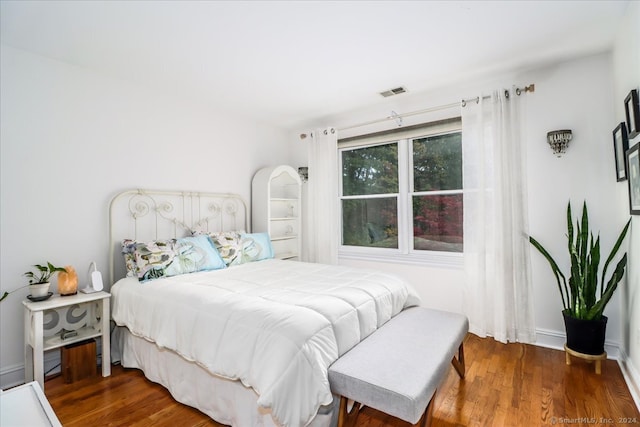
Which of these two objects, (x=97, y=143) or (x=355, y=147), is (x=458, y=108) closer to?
(x=355, y=147)

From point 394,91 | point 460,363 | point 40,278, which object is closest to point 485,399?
point 460,363

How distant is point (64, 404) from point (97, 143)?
1972 mm

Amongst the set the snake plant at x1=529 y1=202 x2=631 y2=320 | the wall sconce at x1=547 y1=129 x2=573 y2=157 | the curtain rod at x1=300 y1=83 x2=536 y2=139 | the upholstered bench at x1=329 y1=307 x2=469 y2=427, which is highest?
the curtain rod at x1=300 y1=83 x2=536 y2=139

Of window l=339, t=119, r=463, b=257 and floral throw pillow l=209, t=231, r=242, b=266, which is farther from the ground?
window l=339, t=119, r=463, b=257

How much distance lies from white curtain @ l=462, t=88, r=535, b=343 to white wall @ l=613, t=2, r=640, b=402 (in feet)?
1.97

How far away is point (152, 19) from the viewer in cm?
199

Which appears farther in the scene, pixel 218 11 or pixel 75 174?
pixel 75 174

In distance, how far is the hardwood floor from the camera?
1783 mm

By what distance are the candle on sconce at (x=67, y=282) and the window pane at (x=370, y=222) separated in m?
2.83

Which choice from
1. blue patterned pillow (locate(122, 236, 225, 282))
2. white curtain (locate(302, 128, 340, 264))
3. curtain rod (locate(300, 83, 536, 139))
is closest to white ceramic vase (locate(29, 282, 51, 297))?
blue patterned pillow (locate(122, 236, 225, 282))

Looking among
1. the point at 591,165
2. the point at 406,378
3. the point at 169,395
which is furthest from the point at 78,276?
the point at 591,165

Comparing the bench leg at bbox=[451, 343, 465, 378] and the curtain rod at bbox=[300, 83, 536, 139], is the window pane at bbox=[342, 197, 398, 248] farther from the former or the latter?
the bench leg at bbox=[451, 343, 465, 378]

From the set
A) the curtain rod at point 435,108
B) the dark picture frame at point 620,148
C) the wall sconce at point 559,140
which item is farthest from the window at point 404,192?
the dark picture frame at point 620,148

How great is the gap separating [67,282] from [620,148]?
13.5 ft
